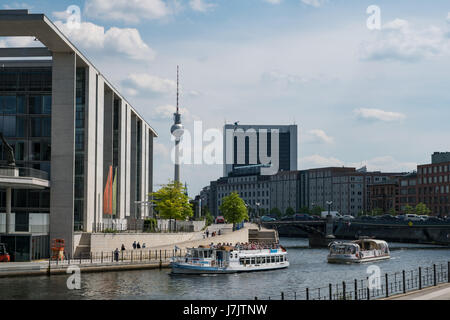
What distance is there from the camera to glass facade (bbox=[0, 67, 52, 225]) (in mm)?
78562

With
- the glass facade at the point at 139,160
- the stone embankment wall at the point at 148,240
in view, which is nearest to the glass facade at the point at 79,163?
the stone embankment wall at the point at 148,240

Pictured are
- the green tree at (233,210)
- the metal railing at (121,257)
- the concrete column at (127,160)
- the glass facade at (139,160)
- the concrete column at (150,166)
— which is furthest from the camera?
the green tree at (233,210)

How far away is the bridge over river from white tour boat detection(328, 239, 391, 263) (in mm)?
41353

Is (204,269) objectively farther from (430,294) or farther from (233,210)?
(233,210)

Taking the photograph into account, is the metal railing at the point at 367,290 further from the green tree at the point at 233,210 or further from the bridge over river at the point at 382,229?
the bridge over river at the point at 382,229

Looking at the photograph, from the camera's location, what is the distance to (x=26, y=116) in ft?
260

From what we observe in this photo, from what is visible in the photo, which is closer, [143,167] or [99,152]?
[99,152]

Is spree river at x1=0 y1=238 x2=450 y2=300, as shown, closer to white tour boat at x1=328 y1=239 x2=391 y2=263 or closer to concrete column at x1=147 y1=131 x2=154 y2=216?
white tour boat at x1=328 y1=239 x2=391 y2=263

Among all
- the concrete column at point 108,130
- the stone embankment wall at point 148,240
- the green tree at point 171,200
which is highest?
the concrete column at point 108,130

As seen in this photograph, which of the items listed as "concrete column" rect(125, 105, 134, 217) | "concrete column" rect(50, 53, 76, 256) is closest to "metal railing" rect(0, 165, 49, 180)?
Answer: "concrete column" rect(50, 53, 76, 256)

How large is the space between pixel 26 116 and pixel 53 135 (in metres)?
8.79

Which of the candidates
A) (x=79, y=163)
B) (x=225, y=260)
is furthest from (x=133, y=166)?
(x=225, y=260)

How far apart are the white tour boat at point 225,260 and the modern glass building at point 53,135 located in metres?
13.1

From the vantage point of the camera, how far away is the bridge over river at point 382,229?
144 meters
